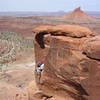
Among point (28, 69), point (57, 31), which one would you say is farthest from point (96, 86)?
point (28, 69)

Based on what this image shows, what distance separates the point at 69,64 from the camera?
1262 centimetres

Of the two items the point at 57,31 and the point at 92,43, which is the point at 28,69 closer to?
the point at 57,31

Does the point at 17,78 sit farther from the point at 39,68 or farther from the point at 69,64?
the point at 69,64

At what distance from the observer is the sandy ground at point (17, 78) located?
68.4ft

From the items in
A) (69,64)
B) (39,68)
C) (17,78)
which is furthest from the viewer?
(17,78)

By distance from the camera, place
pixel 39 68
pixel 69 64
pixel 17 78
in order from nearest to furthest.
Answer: pixel 69 64
pixel 39 68
pixel 17 78

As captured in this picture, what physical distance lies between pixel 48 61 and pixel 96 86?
3404mm

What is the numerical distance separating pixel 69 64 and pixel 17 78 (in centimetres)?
1522

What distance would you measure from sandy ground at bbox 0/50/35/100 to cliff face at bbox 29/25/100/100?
16.2 feet

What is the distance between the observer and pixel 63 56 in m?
13.1

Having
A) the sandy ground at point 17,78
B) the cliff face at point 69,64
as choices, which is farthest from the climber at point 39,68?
the sandy ground at point 17,78

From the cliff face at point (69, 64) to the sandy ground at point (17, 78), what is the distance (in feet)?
16.2

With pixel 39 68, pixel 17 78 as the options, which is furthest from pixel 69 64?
pixel 17 78

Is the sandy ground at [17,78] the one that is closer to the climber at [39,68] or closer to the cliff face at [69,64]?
the climber at [39,68]
